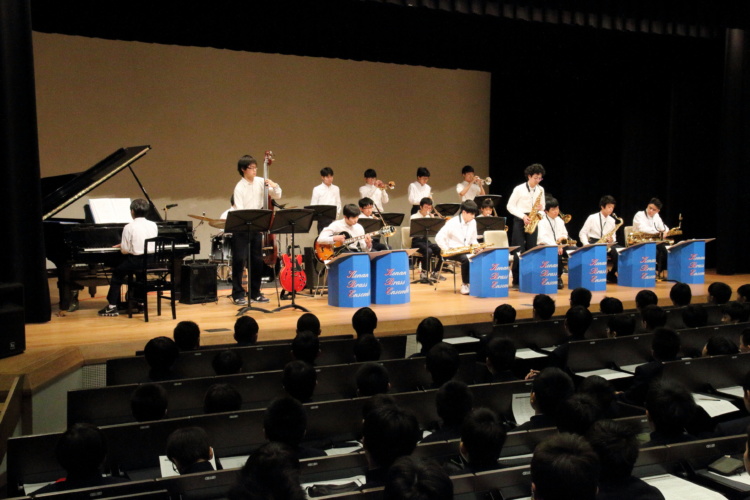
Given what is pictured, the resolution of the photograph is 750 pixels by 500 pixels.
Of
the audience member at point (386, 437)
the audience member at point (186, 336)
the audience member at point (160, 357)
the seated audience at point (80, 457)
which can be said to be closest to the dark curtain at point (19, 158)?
the audience member at point (186, 336)

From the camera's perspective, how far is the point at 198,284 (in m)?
8.28

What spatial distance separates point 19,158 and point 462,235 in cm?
496

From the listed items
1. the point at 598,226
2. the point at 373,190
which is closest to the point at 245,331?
the point at 598,226

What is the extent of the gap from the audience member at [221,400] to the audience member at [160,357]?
892 mm

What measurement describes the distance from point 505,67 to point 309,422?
328 inches

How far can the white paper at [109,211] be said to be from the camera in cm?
795

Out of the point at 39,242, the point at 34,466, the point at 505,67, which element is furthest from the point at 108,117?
the point at 34,466

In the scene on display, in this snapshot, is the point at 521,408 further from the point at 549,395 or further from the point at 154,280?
the point at 154,280

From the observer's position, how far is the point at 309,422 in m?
3.90

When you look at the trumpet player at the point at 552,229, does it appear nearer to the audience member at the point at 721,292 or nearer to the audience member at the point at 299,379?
the audience member at the point at 721,292

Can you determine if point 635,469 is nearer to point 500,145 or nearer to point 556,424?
point 556,424

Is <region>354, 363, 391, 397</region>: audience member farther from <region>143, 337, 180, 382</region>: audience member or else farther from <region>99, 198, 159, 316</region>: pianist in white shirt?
<region>99, 198, 159, 316</region>: pianist in white shirt

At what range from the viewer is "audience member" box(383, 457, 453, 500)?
2215 millimetres

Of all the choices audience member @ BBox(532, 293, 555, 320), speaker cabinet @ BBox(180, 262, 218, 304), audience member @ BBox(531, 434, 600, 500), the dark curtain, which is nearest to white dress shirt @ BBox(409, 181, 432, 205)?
speaker cabinet @ BBox(180, 262, 218, 304)
